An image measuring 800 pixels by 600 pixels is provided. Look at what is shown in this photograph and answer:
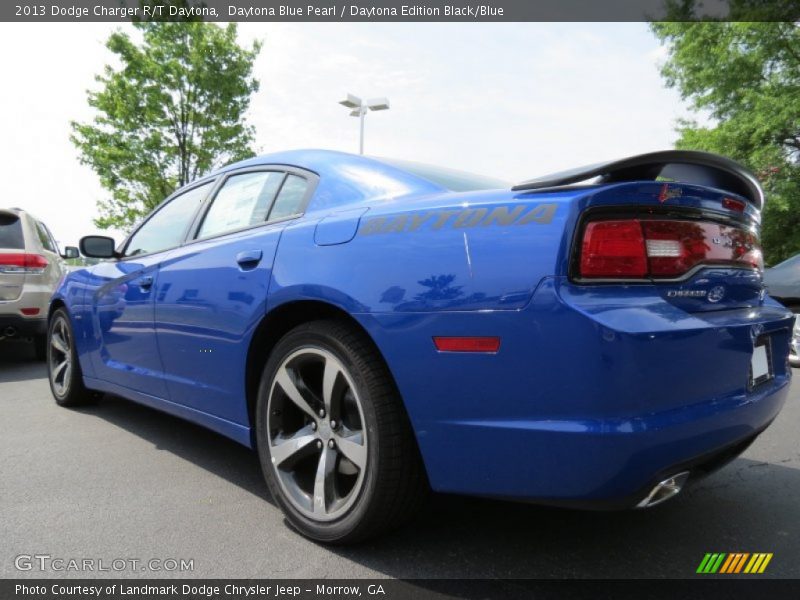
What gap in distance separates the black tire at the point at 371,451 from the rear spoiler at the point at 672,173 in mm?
752

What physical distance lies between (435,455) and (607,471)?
0.51 m

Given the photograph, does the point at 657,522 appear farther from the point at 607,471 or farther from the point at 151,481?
the point at 151,481

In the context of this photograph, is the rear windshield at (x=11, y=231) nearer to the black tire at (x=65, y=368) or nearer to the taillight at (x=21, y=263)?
the taillight at (x=21, y=263)

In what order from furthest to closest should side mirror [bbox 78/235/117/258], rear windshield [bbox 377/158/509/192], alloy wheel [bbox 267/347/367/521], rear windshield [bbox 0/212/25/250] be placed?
rear windshield [bbox 0/212/25/250]
side mirror [bbox 78/235/117/258]
rear windshield [bbox 377/158/509/192]
alloy wheel [bbox 267/347/367/521]

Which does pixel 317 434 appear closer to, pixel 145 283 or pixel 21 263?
pixel 145 283

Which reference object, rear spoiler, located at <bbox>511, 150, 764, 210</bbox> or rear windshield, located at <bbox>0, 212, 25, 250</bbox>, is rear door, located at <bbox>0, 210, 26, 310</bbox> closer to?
rear windshield, located at <bbox>0, 212, 25, 250</bbox>

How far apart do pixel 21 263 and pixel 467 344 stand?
6139mm

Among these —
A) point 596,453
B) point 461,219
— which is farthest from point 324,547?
point 461,219

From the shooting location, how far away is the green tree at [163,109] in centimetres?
1539

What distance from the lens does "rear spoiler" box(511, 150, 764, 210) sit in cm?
168

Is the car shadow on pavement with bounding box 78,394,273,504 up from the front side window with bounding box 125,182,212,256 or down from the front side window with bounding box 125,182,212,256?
down

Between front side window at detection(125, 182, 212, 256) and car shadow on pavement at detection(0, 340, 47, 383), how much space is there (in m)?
3.01

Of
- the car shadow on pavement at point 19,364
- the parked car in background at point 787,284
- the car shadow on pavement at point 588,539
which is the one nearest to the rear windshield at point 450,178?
the car shadow on pavement at point 588,539

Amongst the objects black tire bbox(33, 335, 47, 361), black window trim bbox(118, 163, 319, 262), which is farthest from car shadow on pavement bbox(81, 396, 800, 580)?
black tire bbox(33, 335, 47, 361)
